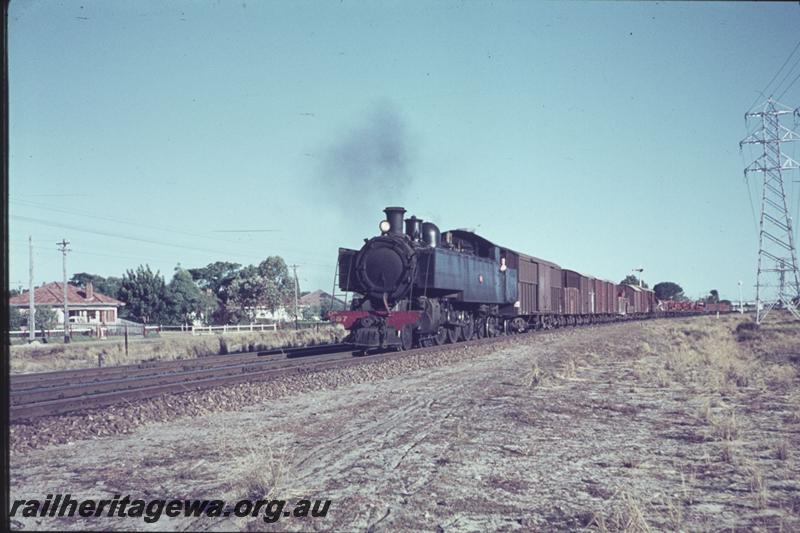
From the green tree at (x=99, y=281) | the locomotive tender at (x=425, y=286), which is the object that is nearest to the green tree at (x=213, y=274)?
the green tree at (x=99, y=281)

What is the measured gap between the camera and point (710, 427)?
9.09 meters

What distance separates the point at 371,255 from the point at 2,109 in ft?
53.8

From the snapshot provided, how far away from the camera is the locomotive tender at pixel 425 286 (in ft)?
63.4

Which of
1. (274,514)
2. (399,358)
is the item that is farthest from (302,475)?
(399,358)

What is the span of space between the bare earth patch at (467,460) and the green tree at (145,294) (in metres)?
65.7

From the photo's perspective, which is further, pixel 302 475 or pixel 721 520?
pixel 302 475

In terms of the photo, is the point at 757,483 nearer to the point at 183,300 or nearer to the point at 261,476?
the point at 261,476

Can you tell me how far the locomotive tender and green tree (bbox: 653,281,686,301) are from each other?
169m

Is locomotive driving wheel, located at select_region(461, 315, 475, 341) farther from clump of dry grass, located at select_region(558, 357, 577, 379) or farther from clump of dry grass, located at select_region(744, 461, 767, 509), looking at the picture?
clump of dry grass, located at select_region(744, 461, 767, 509)

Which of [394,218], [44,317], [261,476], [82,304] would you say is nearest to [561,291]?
[394,218]

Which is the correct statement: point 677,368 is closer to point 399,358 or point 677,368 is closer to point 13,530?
point 399,358

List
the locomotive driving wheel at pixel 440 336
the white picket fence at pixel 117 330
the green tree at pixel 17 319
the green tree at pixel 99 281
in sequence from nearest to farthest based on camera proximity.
→ 1. the locomotive driving wheel at pixel 440 336
2. the white picket fence at pixel 117 330
3. the green tree at pixel 17 319
4. the green tree at pixel 99 281

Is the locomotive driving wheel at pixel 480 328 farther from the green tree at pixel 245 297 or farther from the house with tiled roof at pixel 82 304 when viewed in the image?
the green tree at pixel 245 297

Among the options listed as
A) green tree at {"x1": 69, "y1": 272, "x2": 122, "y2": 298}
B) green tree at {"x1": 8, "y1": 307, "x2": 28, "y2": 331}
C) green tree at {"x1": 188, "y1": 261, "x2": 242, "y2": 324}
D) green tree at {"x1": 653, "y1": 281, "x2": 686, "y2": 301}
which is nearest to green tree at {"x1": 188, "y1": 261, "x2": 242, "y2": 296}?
green tree at {"x1": 188, "y1": 261, "x2": 242, "y2": 324}
